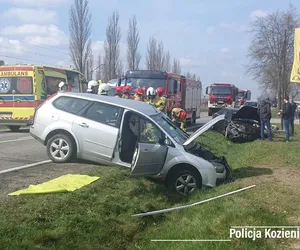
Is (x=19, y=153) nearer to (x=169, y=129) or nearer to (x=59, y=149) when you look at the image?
(x=59, y=149)

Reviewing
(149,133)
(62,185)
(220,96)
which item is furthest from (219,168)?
(220,96)

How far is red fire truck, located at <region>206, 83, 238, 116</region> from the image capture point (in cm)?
4003

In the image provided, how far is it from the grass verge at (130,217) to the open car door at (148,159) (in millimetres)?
399

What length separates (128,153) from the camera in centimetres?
891

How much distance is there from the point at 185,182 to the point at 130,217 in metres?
1.98

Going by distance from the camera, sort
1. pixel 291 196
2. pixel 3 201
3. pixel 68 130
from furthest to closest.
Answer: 1. pixel 68 130
2. pixel 291 196
3. pixel 3 201

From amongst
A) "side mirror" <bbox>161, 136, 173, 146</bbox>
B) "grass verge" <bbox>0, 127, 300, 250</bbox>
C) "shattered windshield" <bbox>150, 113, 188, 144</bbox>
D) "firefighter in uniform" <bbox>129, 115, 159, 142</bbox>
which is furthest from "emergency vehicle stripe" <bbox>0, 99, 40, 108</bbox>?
"side mirror" <bbox>161, 136, 173, 146</bbox>

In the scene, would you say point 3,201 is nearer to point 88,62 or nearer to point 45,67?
point 45,67

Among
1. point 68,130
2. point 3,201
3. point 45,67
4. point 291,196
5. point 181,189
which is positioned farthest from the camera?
point 45,67

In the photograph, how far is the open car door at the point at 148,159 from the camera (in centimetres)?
738

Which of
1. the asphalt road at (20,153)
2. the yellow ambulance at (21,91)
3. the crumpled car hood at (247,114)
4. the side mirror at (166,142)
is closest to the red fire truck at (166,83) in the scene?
the crumpled car hood at (247,114)

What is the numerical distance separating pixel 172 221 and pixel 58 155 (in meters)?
4.00

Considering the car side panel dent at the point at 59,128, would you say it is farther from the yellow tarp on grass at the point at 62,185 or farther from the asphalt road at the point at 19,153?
the yellow tarp on grass at the point at 62,185

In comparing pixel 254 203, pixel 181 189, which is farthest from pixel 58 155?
pixel 254 203
